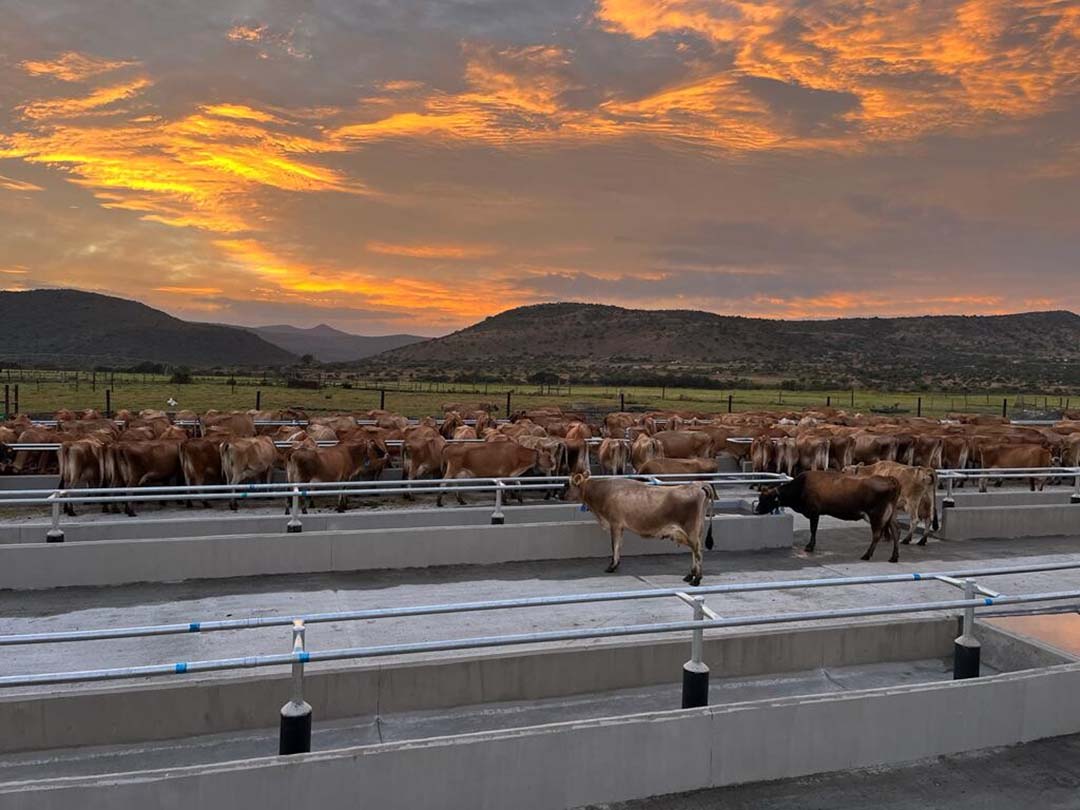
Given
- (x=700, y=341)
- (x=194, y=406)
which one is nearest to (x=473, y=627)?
(x=194, y=406)

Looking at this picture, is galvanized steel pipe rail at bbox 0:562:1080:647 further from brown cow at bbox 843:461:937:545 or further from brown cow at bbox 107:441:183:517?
brown cow at bbox 107:441:183:517

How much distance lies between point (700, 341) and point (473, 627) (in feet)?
456

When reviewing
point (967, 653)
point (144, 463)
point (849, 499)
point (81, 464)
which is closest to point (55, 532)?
point (81, 464)

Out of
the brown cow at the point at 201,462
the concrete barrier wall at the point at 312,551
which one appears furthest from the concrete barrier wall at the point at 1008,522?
the brown cow at the point at 201,462

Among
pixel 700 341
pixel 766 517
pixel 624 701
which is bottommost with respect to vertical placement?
pixel 624 701

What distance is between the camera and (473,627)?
32.1 ft

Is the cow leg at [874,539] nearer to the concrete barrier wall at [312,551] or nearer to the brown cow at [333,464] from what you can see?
the concrete barrier wall at [312,551]

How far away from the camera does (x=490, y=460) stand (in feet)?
61.8

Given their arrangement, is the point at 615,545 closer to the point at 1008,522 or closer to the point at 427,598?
the point at 427,598

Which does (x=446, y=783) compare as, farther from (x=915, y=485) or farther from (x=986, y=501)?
(x=986, y=501)

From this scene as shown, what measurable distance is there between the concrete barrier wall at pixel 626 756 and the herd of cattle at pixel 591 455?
17.2 feet

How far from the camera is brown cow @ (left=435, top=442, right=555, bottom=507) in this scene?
1877 cm

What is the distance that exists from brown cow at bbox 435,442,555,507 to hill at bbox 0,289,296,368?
459ft

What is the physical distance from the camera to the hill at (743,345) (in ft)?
409
